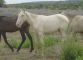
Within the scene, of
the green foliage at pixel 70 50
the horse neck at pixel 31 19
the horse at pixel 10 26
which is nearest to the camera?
the green foliage at pixel 70 50

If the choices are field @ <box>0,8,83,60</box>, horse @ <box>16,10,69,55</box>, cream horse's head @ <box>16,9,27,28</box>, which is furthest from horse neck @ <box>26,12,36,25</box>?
field @ <box>0,8,83,60</box>

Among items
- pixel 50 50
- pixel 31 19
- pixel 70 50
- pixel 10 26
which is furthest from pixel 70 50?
pixel 10 26

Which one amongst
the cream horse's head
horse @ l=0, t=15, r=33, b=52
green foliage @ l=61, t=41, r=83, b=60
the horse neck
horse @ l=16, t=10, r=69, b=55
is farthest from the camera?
horse @ l=0, t=15, r=33, b=52

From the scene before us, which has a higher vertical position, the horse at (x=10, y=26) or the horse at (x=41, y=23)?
the horse at (x=41, y=23)

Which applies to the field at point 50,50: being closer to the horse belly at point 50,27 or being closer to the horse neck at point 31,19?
the horse belly at point 50,27

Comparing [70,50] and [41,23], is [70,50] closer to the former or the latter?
[70,50]

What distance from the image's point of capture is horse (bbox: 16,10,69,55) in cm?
1230

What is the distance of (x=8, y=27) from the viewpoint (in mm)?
13164

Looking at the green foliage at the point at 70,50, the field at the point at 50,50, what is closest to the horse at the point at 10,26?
the field at the point at 50,50

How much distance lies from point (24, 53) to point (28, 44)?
1.34 metres

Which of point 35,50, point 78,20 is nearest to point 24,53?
point 35,50

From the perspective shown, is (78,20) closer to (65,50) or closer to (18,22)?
(18,22)

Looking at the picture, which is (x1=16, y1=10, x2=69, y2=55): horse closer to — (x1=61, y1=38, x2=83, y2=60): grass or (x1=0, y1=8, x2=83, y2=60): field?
(x1=0, y1=8, x2=83, y2=60): field

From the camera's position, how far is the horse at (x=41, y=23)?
1230 cm
